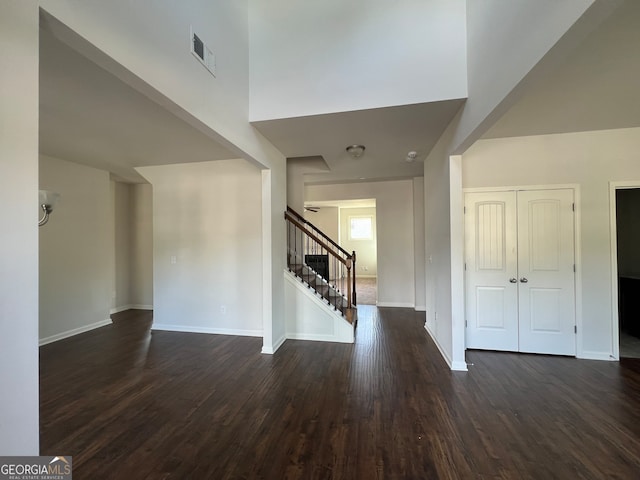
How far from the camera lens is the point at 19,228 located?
39.8 inches

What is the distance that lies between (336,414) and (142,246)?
5643mm

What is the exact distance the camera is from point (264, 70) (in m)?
2.95

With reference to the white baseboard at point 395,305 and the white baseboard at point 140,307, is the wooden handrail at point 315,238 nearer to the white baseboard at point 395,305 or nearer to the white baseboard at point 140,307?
the white baseboard at point 395,305

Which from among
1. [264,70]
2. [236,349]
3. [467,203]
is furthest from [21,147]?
[467,203]

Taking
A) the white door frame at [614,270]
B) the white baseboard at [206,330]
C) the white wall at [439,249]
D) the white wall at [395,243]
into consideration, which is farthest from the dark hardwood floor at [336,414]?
the white wall at [395,243]

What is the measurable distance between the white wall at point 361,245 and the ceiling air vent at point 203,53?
870 cm

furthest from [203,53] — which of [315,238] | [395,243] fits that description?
[395,243]

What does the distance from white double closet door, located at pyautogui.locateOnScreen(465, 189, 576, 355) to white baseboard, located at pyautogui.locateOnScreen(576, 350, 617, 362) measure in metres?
0.11

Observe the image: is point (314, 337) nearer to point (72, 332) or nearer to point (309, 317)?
point (309, 317)

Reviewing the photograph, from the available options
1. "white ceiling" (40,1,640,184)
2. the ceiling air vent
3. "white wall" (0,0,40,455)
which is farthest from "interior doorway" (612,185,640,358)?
"white wall" (0,0,40,455)

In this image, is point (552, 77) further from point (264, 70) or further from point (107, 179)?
point (107, 179)

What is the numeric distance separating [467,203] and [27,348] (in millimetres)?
4091

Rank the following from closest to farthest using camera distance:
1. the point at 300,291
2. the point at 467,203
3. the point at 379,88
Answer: the point at 379,88, the point at 467,203, the point at 300,291

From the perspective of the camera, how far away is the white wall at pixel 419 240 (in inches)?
218
